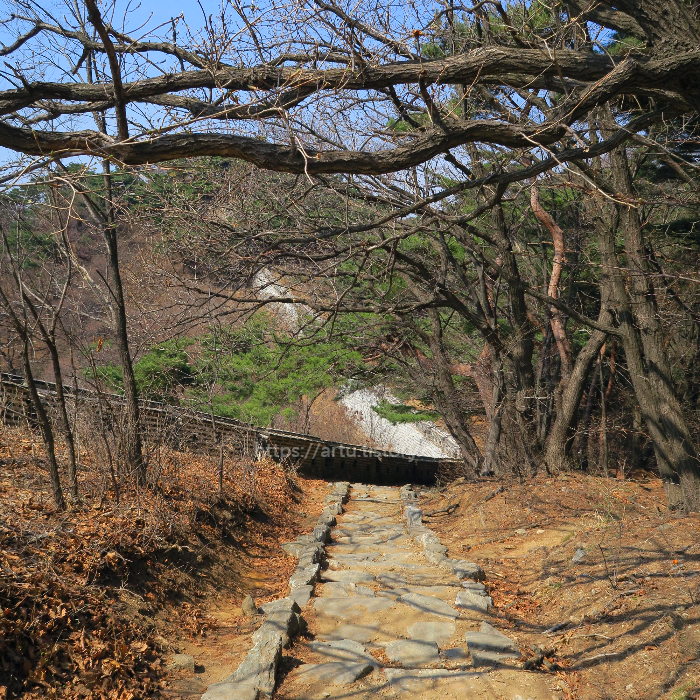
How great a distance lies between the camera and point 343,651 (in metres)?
4.03

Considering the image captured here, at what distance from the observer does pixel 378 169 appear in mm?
3910

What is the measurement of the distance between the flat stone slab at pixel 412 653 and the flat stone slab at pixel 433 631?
0.09m

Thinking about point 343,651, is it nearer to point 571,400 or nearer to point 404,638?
point 404,638

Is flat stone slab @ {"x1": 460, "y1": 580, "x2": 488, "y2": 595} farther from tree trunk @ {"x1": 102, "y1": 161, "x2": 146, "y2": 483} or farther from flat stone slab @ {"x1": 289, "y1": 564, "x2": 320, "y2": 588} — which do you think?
tree trunk @ {"x1": 102, "y1": 161, "x2": 146, "y2": 483}

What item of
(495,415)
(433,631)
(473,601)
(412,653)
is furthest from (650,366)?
(412,653)

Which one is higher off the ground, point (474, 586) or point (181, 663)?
point (474, 586)

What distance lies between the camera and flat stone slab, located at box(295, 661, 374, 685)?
362cm

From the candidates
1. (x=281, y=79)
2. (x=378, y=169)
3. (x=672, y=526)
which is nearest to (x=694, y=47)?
(x=378, y=169)

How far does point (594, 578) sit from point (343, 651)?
6.87ft

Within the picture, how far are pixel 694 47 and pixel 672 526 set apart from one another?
12.3ft

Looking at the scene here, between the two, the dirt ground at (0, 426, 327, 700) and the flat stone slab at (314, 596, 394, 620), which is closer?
the dirt ground at (0, 426, 327, 700)

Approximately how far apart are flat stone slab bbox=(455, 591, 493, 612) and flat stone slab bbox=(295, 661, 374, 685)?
1.37 m

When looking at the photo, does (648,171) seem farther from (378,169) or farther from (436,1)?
(378,169)

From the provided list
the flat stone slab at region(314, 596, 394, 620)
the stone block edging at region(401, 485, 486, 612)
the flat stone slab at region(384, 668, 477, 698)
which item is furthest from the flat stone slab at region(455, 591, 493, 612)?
the flat stone slab at region(384, 668, 477, 698)
